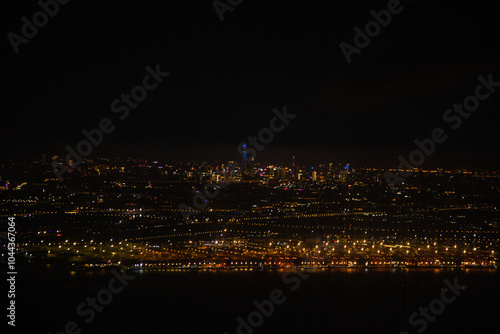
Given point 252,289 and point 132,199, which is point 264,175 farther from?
point 252,289

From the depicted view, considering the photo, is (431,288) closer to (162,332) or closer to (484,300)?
(484,300)

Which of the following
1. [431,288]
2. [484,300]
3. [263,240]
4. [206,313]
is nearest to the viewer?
[206,313]

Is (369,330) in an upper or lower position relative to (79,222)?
lower

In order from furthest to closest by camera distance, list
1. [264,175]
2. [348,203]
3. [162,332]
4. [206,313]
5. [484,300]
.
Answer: [264,175] → [348,203] → [484,300] → [206,313] → [162,332]

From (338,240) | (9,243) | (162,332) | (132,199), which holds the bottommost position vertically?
(162,332)

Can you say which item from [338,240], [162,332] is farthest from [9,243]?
[338,240]

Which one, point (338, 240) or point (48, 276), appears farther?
point (338, 240)

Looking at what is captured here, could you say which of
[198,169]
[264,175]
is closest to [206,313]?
[198,169]
